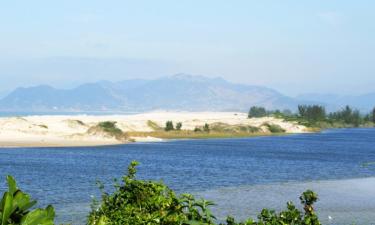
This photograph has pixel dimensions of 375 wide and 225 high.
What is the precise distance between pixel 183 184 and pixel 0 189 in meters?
13.3

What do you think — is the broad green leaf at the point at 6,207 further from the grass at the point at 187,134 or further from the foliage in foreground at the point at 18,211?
the grass at the point at 187,134

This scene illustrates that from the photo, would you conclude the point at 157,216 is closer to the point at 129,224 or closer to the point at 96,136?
the point at 129,224

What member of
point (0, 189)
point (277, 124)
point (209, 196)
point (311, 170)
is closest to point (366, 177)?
point (311, 170)

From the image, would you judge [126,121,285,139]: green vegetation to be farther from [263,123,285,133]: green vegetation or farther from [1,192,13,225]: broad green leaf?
[1,192,13,225]: broad green leaf

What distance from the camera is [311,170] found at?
63875 millimetres

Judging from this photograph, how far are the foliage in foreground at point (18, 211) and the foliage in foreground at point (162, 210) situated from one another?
2.48 ft

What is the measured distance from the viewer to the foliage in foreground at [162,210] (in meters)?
7.64

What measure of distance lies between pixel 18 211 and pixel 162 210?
3185 millimetres

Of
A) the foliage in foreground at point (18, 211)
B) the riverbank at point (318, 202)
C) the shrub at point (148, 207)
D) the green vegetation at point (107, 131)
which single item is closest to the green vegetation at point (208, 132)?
the green vegetation at point (107, 131)

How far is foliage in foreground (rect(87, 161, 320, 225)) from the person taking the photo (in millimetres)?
7645

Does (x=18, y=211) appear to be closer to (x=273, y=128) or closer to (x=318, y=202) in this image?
(x=318, y=202)

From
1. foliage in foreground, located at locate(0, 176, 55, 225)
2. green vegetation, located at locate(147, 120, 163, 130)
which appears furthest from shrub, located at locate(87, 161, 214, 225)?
green vegetation, located at locate(147, 120, 163, 130)

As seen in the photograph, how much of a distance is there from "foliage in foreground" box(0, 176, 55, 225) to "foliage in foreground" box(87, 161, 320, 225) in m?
0.76

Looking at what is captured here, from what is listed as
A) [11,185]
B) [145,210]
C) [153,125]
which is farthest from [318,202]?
[153,125]
